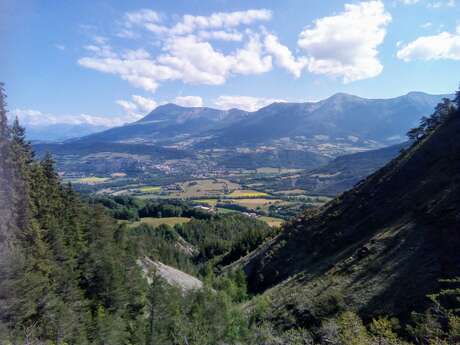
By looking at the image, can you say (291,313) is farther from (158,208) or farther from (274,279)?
(158,208)

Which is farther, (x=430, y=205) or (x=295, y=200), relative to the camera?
(x=295, y=200)

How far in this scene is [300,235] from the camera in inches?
2028

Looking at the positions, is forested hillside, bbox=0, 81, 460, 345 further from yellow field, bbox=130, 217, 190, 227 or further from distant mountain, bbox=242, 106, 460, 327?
yellow field, bbox=130, 217, 190, 227

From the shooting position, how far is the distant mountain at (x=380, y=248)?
78.3 feet

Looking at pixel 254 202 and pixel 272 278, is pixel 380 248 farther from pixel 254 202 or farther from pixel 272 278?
pixel 254 202

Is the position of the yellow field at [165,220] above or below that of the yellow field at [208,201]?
above

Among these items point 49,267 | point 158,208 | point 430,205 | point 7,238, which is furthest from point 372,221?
point 158,208

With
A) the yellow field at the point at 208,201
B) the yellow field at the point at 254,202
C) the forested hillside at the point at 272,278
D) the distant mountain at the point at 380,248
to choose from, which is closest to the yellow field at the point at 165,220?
the yellow field at the point at 208,201

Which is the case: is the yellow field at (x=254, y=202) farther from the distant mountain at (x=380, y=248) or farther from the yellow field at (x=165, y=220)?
the distant mountain at (x=380, y=248)

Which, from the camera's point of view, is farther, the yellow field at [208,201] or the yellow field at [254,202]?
the yellow field at [208,201]

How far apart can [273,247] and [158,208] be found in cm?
8987

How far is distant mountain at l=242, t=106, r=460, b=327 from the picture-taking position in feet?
78.3

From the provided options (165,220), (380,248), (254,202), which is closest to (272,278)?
(380,248)

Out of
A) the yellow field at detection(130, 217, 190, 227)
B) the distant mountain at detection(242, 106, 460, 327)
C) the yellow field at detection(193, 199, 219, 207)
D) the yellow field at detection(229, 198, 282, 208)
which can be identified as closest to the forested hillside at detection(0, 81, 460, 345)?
the distant mountain at detection(242, 106, 460, 327)
